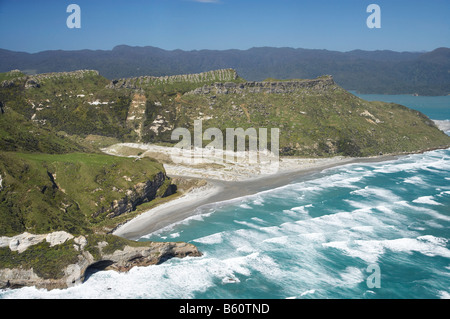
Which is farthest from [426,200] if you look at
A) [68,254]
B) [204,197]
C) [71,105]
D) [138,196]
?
[71,105]

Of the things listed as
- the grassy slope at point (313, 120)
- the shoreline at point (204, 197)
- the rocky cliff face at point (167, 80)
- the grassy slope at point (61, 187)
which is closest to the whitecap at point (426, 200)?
the shoreline at point (204, 197)

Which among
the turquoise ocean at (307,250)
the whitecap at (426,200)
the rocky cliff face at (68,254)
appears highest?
the rocky cliff face at (68,254)

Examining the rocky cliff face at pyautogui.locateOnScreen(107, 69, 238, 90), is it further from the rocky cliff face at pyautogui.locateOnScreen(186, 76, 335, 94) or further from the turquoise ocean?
the turquoise ocean

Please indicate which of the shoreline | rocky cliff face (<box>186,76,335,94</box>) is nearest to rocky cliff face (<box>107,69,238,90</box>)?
rocky cliff face (<box>186,76,335,94</box>)

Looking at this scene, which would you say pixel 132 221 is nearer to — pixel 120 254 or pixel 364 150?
pixel 120 254

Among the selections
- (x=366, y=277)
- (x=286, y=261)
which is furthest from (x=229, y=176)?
(x=366, y=277)

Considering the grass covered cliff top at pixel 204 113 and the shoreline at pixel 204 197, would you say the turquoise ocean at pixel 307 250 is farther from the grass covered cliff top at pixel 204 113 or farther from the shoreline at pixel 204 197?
the grass covered cliff top at pixel 204 113
